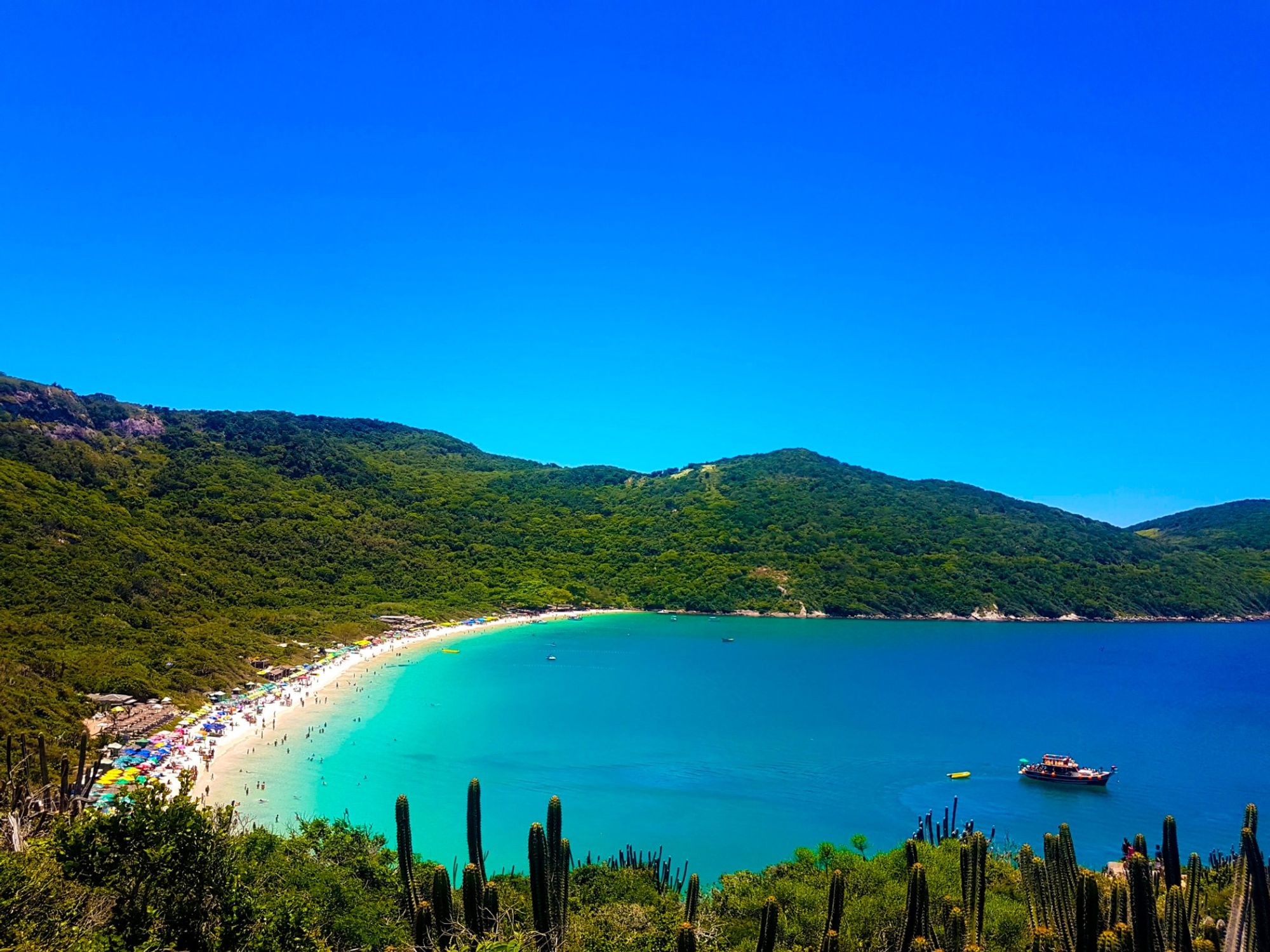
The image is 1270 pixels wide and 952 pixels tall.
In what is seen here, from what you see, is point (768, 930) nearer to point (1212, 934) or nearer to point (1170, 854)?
point (1212, 934)

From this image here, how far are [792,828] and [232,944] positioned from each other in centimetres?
2597

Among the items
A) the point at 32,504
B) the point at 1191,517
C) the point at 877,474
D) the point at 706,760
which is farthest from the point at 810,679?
the point at 1191,517

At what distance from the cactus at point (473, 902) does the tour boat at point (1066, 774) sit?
121 feet

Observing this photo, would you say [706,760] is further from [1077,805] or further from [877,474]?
[877,474]

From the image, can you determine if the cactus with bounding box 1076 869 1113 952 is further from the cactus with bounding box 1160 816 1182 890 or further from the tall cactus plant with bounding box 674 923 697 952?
the tall cactus plant with bounding box 674 923 697 952

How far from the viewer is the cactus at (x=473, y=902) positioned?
46.6 feet

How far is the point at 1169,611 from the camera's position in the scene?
12388cm

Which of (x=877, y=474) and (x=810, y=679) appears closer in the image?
(x=810, y=679)

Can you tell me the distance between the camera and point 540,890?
1443 cm

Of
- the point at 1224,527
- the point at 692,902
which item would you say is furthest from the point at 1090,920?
the point at 1224,527

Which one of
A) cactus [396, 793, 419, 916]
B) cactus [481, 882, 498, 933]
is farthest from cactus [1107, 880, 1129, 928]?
cactus [396, 793, 419, 916]

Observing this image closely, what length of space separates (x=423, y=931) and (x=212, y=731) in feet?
105

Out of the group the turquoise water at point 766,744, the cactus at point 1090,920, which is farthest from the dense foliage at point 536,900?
the turquoise water at point 766,744

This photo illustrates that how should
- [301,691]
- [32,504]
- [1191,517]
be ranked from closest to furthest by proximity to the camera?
[301,691], [32,504], [1191,517]
